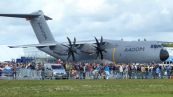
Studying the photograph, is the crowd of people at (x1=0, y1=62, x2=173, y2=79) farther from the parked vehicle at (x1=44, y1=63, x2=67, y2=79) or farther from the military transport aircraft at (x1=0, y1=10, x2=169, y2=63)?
the military transport aircraft at (x1=0, y1=10, x2=169, y2=63)

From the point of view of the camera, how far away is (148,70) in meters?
59.2

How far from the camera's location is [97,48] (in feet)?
269

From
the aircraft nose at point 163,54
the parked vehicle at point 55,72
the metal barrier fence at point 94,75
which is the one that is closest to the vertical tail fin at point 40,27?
the aircraft nose at point 163,54

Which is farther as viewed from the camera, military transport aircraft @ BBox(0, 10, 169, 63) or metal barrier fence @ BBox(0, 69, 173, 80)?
military transport aircraft @ BBox(0, 10, 169, 63)

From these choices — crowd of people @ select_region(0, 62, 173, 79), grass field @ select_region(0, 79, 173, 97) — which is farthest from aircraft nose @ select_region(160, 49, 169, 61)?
grass field @ select_region(0, 79, 173, 97)

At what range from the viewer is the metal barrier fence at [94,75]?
184 feet

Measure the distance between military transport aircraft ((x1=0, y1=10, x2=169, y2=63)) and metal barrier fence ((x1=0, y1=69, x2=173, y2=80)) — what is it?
1417 cm

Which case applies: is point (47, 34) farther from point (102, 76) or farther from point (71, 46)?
point (102, 76)

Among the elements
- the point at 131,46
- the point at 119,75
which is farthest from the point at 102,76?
the point at 131,46

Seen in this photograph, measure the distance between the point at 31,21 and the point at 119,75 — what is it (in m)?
36.9

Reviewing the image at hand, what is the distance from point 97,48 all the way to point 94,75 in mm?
24801

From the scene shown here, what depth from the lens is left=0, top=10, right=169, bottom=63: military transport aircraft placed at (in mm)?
74188

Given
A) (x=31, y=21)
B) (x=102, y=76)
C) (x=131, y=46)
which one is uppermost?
(x=31, y=21)

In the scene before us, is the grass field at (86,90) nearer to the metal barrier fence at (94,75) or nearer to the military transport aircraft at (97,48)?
the metal barrier fence at (94,75)
